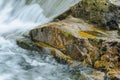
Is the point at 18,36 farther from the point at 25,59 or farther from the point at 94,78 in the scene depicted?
the point at 94,78

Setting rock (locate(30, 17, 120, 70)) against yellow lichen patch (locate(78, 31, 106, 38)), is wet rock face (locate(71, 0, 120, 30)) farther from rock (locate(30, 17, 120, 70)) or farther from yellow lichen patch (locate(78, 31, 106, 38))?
yellow lichen patch (locate(78, 31, 106, 38))

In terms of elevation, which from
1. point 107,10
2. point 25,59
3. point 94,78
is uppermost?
point 107,10

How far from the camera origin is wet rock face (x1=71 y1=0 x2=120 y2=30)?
31.9 feet

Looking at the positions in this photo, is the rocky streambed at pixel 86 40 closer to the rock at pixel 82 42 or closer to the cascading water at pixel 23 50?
the rock at pixel 82 42

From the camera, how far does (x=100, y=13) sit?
32.4 ft

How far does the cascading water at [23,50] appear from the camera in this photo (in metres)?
7.97

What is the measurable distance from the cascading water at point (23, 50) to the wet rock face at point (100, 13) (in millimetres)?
1063

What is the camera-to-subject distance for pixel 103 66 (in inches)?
317

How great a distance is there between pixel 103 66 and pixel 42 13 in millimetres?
4338

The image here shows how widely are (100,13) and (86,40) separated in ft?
5.82

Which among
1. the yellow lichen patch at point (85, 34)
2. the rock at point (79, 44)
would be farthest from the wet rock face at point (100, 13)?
the yellow lichen patch at point (85, 34)

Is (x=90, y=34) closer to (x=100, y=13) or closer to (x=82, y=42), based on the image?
(x=82, y=42)

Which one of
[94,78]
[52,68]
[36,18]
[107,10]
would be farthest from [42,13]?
[94,78]

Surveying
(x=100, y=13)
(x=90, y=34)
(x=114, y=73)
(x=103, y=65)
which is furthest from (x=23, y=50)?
(x=114, y=73)
